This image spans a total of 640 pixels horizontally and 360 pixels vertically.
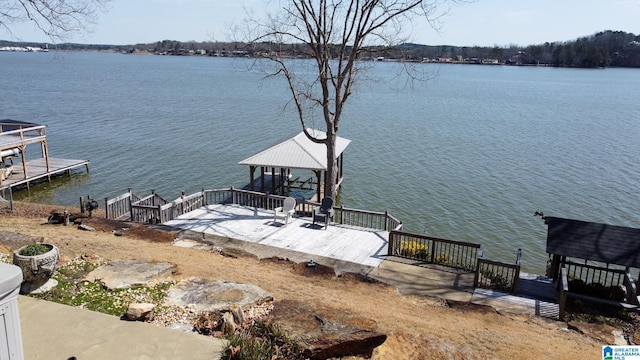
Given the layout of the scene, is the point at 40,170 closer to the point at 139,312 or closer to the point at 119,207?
the point at 119,207

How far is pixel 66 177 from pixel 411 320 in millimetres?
26028

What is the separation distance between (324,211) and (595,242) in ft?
26.7

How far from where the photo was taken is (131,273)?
926 cm

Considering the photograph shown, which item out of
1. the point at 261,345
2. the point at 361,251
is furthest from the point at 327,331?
the point at 361,251

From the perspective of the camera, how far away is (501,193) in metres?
24.7

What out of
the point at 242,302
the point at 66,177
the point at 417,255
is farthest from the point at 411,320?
the point at 66,177

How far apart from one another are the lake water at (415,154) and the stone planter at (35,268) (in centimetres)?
668

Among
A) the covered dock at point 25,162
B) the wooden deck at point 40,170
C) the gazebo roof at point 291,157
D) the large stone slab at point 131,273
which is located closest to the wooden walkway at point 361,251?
the gazebo roof at point 291,157

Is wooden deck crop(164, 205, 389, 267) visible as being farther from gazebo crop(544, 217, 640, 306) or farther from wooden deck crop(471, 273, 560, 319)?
gazebo crop(544, 217, 640, 306)

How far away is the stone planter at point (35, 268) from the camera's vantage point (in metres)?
8.03

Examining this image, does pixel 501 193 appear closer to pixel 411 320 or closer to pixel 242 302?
pixel 411 320

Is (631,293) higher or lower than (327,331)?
lower

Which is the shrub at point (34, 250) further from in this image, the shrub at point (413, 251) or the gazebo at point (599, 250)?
the gazebo at point (599, 250)

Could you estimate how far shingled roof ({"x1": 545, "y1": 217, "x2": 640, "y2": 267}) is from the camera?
11031 millimetres
